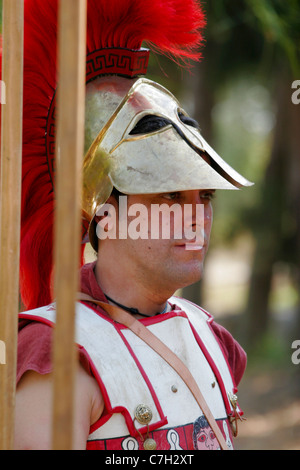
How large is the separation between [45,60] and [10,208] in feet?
2.62

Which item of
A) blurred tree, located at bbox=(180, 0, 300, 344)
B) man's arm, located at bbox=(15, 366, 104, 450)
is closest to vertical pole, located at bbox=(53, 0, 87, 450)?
man's arm, located at bbox=(15, 366, 104, 450)

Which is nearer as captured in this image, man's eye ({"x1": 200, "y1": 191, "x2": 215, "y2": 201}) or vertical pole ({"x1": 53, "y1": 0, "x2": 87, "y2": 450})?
vertical pole ({"x1": 53, "y1": 0, "x2": 87, "y2": 450})

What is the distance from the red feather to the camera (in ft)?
6.94

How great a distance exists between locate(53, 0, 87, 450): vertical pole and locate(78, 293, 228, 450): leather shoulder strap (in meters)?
0.77

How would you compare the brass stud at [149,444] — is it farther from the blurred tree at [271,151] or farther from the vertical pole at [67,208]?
the blurred tree at [271,151]

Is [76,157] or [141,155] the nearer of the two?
[76,157]

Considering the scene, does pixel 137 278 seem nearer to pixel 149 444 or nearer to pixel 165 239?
pixel 165 239

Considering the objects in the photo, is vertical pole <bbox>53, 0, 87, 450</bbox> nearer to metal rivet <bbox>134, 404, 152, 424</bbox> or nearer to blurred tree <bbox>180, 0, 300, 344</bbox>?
metal rivet <bbox>134, 404, 152, 424</bbox>

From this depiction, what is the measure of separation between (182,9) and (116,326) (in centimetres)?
109

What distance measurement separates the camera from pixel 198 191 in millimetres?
2037

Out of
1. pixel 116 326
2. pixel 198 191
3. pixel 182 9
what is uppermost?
pixel 182 9

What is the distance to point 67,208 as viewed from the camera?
3.90 ft
